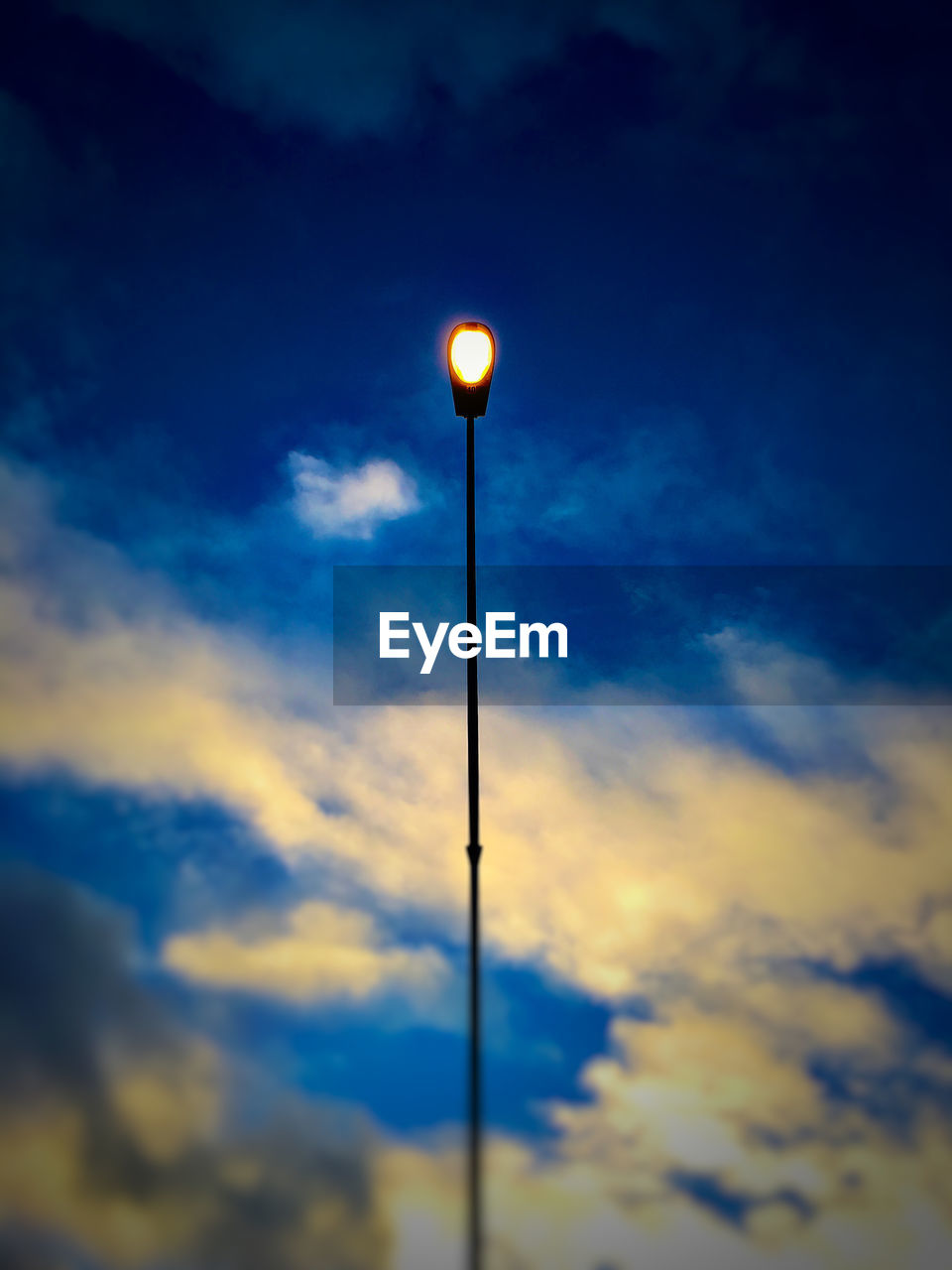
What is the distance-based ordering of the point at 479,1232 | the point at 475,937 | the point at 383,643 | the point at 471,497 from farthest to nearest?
the point at 383,643 → the point at 471,497 → the point at 475,937 → the point at 479,1232

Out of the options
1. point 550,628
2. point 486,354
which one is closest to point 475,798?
point 486,354

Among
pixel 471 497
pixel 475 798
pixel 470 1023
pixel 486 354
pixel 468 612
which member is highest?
pixel 486 354

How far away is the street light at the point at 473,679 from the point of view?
8.92m

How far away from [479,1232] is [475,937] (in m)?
3.34

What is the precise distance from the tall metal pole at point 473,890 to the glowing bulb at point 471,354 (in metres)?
0.62

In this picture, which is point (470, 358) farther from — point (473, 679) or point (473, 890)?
point (473, 890)

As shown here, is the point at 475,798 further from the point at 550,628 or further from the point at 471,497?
the point at 550,628

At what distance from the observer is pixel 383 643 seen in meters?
17.0

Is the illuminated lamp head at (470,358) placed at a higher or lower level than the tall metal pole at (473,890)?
higher

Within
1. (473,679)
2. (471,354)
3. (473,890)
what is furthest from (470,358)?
(473,890)

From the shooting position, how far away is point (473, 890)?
9.59 m

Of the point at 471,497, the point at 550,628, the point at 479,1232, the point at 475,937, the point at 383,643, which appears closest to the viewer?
the point at 479,1232

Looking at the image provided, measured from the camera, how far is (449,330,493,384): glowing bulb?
1012 cm

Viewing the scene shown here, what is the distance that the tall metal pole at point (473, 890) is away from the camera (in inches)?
349
